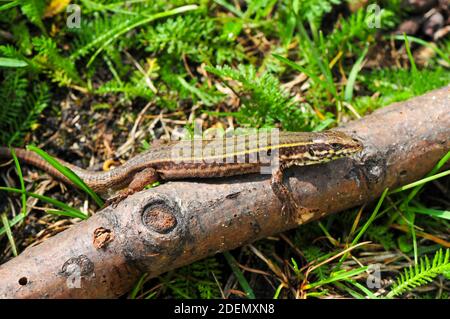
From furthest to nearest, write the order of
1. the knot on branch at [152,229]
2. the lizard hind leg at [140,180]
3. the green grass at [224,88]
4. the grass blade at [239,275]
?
the green grass at [224,88] → the grass blade at [239,275] → the lizard hind leg at [140,180] → the knot on branch at [152,229]

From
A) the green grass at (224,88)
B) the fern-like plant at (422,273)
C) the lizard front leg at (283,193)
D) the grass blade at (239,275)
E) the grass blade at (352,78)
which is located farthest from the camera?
the grass blade at (352,78)

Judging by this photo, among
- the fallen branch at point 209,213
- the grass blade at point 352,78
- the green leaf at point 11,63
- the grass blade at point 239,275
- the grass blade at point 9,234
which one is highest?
the green leaf at point 11,63

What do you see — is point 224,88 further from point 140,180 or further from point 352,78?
point 140,180

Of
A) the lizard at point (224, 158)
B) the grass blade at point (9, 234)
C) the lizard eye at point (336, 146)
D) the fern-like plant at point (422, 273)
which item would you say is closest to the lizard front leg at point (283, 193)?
the lizard at point (224, 158)

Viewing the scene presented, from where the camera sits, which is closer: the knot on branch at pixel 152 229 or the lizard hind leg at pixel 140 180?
the knot on branch at pixel 152 229

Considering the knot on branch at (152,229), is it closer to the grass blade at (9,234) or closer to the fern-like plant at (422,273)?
the grass blade at (9,234)

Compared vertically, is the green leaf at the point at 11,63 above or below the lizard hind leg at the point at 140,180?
above

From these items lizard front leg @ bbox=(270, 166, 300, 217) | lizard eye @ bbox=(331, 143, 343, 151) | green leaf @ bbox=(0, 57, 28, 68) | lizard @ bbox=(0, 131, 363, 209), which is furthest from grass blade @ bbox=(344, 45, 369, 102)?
green leaf @ bbox=(0, 57, 28, 68)
